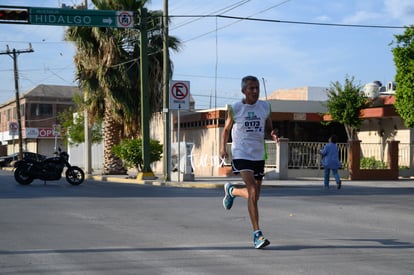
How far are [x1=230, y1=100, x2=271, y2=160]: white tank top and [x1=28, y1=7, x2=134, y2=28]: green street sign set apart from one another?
1634 centimetres

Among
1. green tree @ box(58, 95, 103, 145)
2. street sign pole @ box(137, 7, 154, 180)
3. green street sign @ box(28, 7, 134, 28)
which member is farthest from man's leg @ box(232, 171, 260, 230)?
green tree @ box(58, 95, 103, 145)

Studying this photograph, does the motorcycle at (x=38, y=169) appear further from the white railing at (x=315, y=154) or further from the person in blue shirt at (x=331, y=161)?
the white railing at (x=315, y=154)

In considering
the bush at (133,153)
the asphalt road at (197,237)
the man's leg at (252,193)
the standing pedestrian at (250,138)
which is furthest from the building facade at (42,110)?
the man's leg at (252,193)

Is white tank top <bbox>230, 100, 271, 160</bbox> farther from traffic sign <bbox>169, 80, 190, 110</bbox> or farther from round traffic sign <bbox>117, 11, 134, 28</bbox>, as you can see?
round traffic sign <bbox>117, 11, 134, 28</bbox>

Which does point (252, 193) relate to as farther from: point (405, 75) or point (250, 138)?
point (405, 75)

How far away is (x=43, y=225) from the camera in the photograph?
9.47 metres

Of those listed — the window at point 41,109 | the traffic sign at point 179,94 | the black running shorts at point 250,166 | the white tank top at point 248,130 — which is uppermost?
the window at point 41,109

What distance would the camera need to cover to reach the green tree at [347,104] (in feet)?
92.8

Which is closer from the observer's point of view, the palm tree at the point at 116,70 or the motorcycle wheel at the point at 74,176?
the motorcycle wheel at the point at 74,176

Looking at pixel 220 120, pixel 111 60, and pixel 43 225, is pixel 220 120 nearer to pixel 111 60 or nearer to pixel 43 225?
pixel 111 60

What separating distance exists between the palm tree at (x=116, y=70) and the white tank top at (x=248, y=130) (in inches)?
799

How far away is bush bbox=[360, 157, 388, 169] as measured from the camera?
2694 cm

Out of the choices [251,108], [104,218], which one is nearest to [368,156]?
[104,218]

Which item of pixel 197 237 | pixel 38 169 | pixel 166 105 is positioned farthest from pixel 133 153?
pixel 197 237
